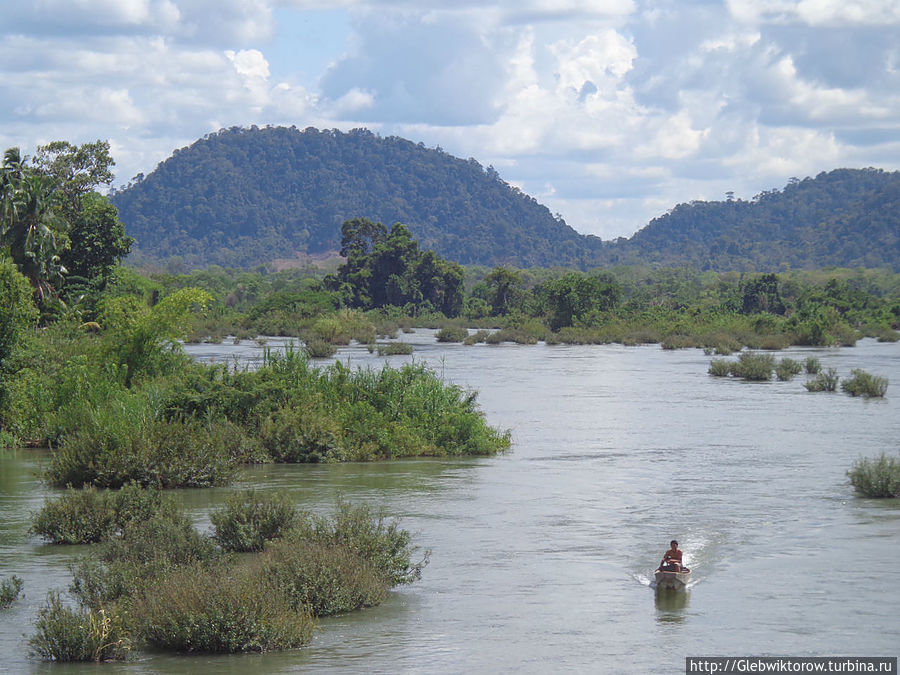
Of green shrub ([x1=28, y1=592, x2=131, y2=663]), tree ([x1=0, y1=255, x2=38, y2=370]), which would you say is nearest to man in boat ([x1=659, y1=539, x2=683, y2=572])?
green shrub ([x1=28, y1=592, x2=131, y2=663])

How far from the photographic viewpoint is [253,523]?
1585 centimetres

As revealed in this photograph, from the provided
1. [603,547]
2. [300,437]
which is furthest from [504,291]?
[603,547]

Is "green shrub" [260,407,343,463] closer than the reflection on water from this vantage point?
No

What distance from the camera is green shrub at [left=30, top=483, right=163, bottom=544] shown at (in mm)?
16469

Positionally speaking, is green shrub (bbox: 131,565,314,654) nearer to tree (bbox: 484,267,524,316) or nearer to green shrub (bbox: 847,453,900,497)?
green shrub (bbox: 847,453,900,497)

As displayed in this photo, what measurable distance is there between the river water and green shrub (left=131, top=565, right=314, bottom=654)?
164 millimetres

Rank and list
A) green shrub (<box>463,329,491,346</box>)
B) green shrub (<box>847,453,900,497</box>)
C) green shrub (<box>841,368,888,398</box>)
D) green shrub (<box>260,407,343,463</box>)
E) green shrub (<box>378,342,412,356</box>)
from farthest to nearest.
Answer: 1. green shrub (<box>463,329,491,346</box>)
2. green shrub (<box>378,342,412,356</box>)
3. green shrub (<box>841,368,888,398</box>)
4. green shrub (<box>260,407,343,463</box>)
5. green shrub (<box>847,453,900,497</box>)

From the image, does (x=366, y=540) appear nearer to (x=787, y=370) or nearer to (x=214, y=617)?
(x=214, y=617)

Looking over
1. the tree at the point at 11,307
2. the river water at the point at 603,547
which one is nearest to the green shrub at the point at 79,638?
the river water at the point at 603,547

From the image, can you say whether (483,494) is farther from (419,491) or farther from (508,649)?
(508,649)

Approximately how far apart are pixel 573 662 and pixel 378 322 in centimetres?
8667

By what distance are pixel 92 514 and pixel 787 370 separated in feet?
134

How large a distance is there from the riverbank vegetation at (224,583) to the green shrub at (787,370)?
38.5 meters

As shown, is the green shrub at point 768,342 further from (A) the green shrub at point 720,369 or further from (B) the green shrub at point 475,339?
(A) the green shrub at point 720,369
